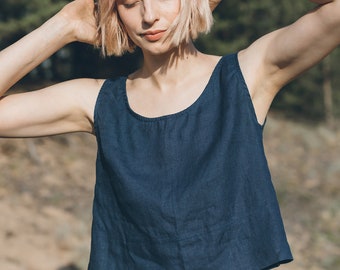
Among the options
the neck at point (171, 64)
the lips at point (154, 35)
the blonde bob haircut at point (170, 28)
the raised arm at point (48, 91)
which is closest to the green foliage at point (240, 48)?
the raised arm at point (48, 91)

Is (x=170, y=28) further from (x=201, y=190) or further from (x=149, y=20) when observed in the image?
(x=201, y=190)

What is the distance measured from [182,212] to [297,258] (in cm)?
583

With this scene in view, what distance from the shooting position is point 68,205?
323 inches

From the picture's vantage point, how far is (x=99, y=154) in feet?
8.01

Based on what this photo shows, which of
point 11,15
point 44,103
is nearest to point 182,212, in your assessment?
point 44,103

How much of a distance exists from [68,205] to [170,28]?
6.16 metres

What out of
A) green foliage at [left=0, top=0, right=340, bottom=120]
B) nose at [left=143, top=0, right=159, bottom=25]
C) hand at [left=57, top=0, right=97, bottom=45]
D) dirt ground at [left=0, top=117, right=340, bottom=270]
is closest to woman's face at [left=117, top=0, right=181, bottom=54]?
nose at [left=143, top=0, right=159, bottom=25]

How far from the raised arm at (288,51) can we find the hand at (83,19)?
1.76ft

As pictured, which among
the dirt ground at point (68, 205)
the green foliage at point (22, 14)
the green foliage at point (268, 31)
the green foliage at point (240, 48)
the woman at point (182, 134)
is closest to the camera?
the woman at point (182, 134)

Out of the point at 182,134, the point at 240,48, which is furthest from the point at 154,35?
the point at 240,48

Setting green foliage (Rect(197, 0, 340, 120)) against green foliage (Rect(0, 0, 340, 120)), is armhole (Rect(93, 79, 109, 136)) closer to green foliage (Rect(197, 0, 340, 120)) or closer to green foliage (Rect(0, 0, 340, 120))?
green foliage (Rect(0, 0, 340, 120))

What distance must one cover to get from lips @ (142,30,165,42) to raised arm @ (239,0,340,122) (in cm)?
24

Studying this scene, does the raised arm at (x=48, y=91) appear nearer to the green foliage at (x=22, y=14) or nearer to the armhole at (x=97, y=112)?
the armhole at (x=97, y=112)

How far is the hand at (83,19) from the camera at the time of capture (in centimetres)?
253
